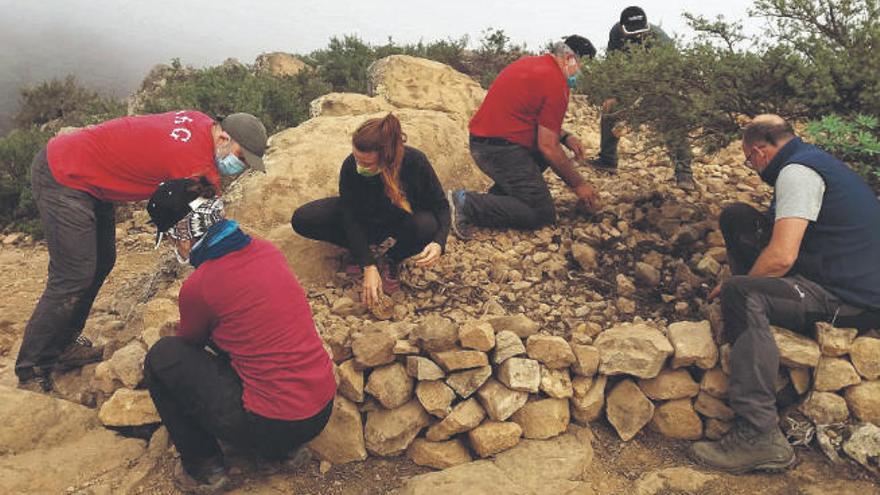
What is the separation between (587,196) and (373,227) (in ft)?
5.43

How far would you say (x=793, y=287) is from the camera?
3.18 m

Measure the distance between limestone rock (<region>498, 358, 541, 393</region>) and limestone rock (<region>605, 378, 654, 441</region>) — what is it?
43cm

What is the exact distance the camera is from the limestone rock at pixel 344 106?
21.9 ft

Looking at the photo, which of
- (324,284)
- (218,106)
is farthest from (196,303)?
(218,106)

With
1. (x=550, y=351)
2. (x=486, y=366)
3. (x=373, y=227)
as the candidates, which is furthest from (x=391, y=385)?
(x=373, y=227)

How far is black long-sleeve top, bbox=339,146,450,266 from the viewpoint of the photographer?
3.97 metres

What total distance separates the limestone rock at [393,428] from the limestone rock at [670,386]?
1179mm

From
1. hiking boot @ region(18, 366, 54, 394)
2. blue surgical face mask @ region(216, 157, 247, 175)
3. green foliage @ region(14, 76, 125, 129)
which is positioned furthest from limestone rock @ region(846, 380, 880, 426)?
green foliage @ region(14, 76, 125, 129)

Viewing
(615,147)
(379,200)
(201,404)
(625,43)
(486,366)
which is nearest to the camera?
(201,404)

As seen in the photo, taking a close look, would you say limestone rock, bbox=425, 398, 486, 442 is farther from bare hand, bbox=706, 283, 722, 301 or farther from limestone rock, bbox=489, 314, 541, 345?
bare hand, bbox=706, 283, 722, 301

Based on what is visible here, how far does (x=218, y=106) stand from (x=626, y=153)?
502 cm

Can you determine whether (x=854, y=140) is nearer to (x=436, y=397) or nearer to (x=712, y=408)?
(x=712, y=408)

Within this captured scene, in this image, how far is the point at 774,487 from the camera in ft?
9.94

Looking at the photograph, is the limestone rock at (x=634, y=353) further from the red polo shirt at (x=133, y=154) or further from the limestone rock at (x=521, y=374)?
the red polo shirt at (x=133, y=154)
